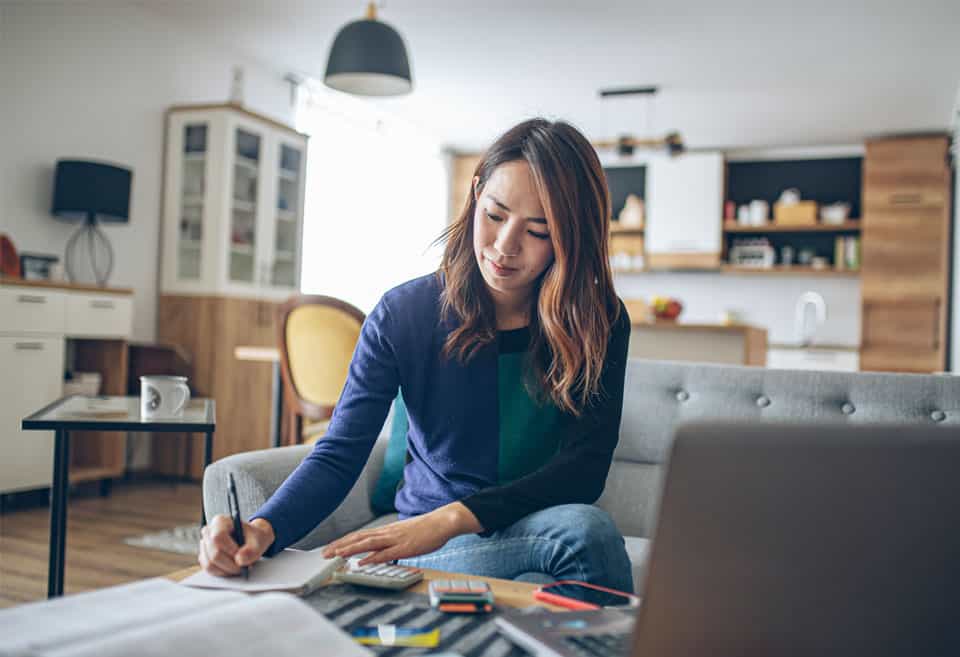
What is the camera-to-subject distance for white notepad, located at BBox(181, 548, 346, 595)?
0.84 m

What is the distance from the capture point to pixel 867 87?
5.69m

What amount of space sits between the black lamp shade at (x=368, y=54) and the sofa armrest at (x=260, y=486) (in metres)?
2.22

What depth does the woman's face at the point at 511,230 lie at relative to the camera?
4.13 ft

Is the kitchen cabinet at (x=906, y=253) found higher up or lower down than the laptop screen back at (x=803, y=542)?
higher up

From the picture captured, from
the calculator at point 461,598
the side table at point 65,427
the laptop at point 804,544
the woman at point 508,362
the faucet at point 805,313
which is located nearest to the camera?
the laptop at point 804,544

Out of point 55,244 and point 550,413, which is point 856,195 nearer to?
point 55,244

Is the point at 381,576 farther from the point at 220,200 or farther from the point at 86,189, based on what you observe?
the point at 220,200

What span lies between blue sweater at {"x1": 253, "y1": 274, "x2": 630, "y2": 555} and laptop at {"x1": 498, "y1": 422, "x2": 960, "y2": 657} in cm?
66

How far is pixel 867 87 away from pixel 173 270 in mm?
4649

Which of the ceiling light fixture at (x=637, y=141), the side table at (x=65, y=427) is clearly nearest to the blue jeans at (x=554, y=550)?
the side table at (x=65, y=427)

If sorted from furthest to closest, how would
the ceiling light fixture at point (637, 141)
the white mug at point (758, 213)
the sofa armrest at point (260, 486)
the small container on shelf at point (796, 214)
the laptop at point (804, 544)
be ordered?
the white mug at point (758, 213)
the small container on shelf at point (796, 214)
the ceiling light fixture at point (637, 141)
the sofa armrest at point (260, 486)
the laptop at point (804, 544)

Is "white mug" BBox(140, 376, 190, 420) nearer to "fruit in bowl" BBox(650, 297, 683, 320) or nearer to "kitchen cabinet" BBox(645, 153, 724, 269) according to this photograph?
"fruit in bowl" BBox(650, 297, 683, 320)

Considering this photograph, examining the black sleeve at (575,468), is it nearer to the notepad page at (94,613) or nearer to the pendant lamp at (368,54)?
the notepad page at (94,613)

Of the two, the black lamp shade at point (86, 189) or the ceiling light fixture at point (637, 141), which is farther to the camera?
the ceiling light fixture at point (637, 141)
